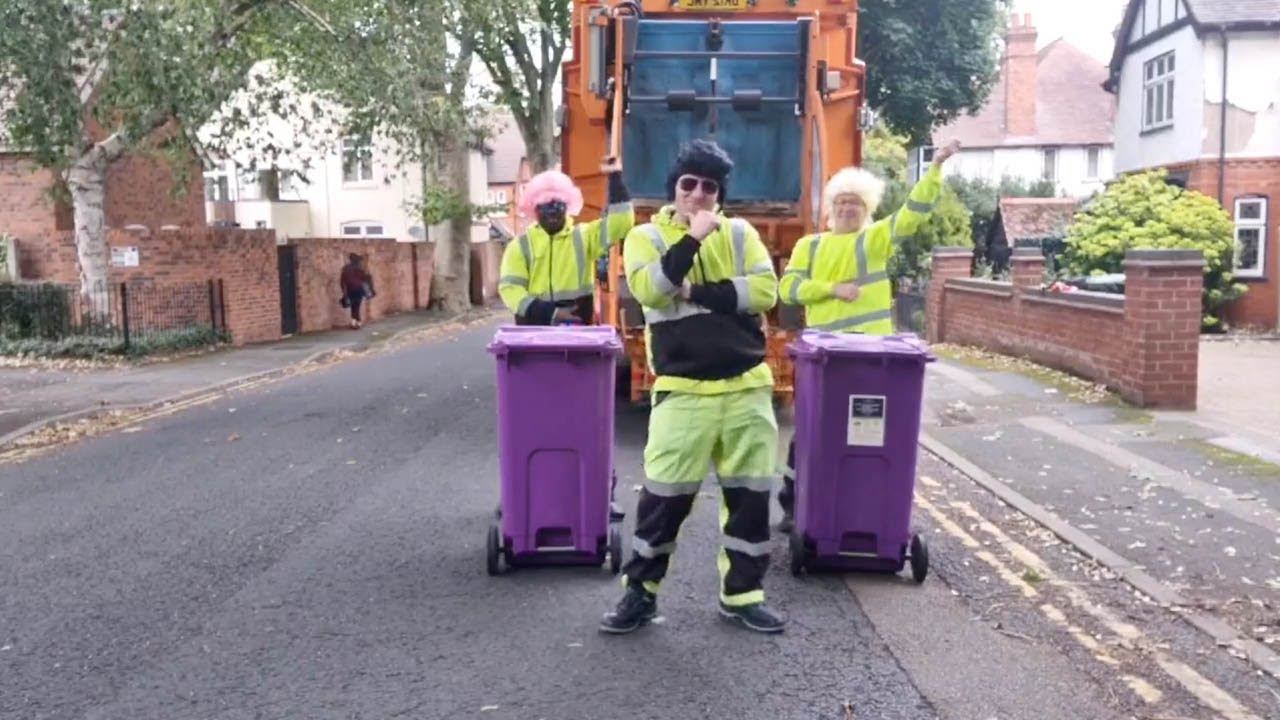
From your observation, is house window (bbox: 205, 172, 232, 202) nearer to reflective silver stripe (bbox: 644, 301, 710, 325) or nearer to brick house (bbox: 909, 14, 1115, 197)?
brick house (bbox: 909, 14, 1115, 197)

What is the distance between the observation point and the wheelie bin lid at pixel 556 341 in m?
5.46

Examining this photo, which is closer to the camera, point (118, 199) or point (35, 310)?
point (35, 310)

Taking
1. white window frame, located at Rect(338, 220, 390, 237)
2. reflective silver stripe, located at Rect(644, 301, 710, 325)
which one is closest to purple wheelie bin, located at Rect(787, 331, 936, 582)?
reflective silver stripe, located at Rect(644, 301, 710, 325)

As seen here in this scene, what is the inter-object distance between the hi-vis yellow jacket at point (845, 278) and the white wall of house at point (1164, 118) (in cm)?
1968

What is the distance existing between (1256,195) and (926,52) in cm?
817

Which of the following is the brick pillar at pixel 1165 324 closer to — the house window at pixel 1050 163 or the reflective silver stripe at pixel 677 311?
the reflective silver stripe at pixel 677 311

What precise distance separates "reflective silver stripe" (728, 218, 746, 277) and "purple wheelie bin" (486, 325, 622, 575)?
0.85m

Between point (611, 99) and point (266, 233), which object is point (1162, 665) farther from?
point (266, 233)

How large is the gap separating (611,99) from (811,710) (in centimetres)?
632

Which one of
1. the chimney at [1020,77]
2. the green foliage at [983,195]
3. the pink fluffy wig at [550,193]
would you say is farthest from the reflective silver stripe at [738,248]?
the chimney at [1020,77]

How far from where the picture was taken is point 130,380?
15.1 m

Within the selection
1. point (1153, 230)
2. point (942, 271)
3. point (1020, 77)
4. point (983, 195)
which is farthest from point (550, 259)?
point (1020, 77)

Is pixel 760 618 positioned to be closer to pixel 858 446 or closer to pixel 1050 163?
pixel 858 446

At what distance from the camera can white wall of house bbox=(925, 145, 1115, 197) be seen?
1747 inches
